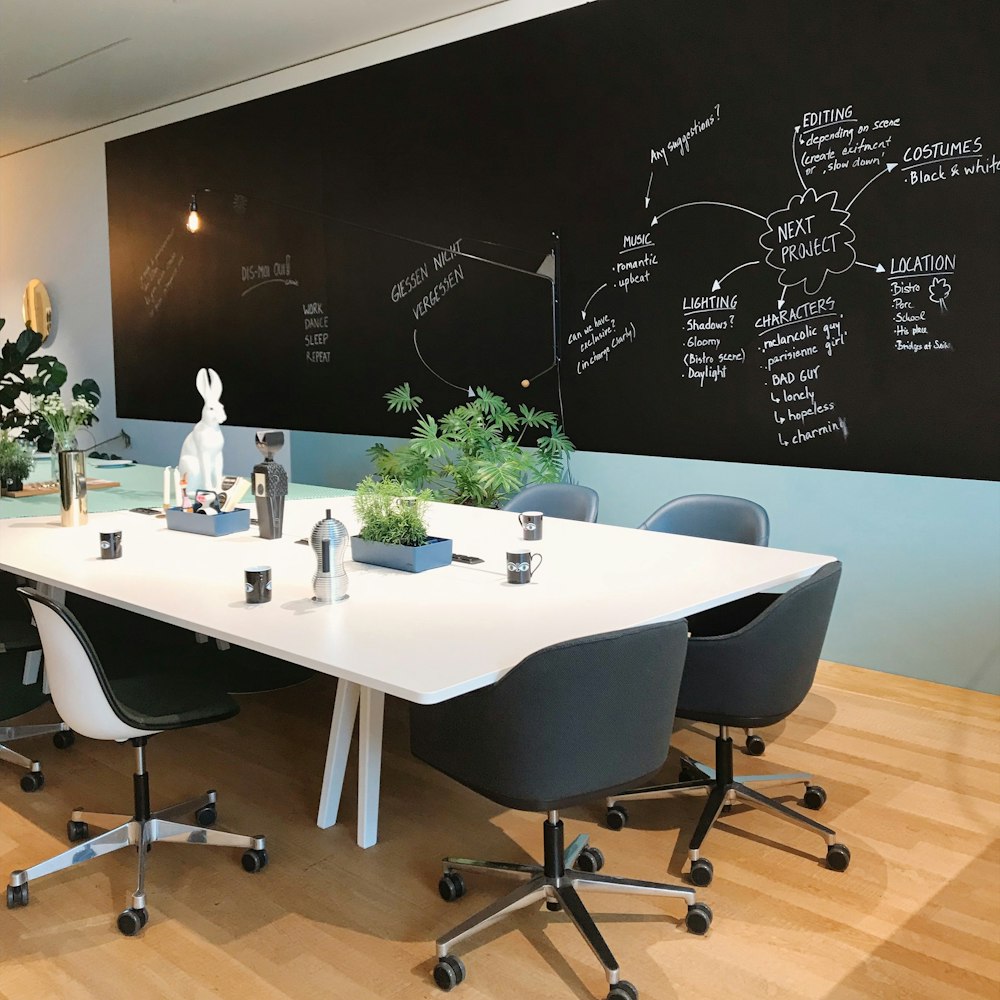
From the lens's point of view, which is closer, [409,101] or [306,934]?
[306,934]

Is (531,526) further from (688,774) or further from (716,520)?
(688,774)

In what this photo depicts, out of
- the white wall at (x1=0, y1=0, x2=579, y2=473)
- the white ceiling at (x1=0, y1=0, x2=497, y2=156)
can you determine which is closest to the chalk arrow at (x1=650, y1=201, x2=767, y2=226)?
the white ceiling at (x1=0, y1=0, x2=497, y2=156)

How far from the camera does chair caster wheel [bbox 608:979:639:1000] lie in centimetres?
229

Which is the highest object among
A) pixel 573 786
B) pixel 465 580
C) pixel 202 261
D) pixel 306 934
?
pixel 202 261

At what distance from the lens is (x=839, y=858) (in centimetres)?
292

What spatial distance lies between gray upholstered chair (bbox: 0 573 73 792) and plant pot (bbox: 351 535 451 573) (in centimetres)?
104

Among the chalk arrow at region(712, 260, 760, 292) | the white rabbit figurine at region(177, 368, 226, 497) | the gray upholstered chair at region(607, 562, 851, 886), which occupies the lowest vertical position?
the gray upholstered chair at region(607, 562, 851, 886)

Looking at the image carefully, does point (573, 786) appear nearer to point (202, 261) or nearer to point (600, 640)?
point (600, 640)

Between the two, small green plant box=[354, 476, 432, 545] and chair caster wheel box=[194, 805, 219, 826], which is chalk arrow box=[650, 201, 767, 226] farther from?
chair caster wheel box=[194, 805, 219, 826]

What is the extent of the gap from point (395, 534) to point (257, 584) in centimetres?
60

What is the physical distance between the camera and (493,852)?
3045mm

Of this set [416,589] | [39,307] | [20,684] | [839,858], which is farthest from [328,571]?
[39,307]

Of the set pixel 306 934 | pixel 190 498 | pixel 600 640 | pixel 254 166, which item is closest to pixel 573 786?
pixel 600 640

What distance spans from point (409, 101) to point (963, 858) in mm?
5027
